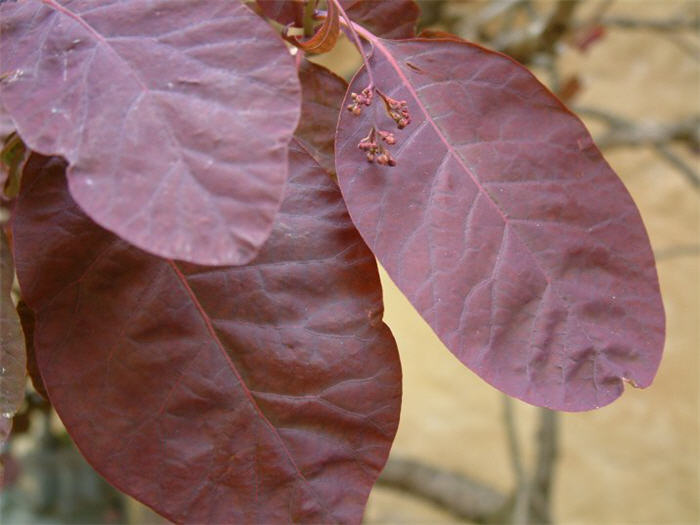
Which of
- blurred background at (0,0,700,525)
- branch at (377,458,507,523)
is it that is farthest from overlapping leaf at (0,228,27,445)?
blurred background at (0,0,700,525)

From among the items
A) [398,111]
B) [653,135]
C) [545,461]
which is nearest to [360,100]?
[398,111]

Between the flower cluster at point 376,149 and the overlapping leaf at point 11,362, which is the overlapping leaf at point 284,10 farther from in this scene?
the overlapping leaf at point 11,362

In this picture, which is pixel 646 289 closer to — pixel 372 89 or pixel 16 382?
pixel 372 89

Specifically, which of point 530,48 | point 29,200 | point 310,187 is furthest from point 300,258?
point 530,48

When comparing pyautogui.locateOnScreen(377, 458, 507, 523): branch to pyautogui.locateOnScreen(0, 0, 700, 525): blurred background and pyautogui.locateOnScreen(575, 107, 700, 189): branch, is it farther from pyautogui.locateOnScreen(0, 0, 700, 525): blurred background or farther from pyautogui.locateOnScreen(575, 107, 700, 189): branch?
pyautogui.locateOnScreen(575, 107, 700, 189): branch

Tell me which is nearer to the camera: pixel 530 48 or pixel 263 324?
pixel 263 324
